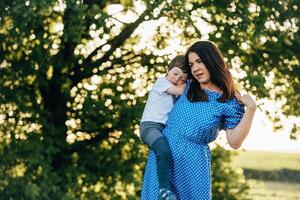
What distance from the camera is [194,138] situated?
4020mm

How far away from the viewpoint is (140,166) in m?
11.8

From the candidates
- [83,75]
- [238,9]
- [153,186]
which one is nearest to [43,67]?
[83,75]

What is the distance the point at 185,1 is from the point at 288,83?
10.5 feet

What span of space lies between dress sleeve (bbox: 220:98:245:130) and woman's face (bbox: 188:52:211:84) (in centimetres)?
19

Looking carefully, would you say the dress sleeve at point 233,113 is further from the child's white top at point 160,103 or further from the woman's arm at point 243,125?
the child's white top at point 160,103

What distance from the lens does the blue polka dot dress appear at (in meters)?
4.01

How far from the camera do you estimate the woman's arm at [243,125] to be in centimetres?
386

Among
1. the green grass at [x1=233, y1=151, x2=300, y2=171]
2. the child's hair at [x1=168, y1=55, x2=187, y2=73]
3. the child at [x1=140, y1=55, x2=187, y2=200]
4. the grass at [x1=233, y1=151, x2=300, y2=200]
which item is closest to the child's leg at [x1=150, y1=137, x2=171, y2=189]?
the child at [x1=140, y1=55, x2=187, y2=200]

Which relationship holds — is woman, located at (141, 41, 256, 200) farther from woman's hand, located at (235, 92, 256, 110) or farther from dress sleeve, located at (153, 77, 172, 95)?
dress sleeve, located at (153, 77, 172, 95)

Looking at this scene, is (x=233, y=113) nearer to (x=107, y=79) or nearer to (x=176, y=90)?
(x=176, y=90)

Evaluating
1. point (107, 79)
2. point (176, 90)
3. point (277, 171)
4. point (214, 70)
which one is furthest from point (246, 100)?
point (277, 171)

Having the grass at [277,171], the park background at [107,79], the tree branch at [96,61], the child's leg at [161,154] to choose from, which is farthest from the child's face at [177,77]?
the grass at [277,171]

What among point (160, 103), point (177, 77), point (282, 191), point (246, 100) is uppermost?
point (282, 191)

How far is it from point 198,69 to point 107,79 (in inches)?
291
